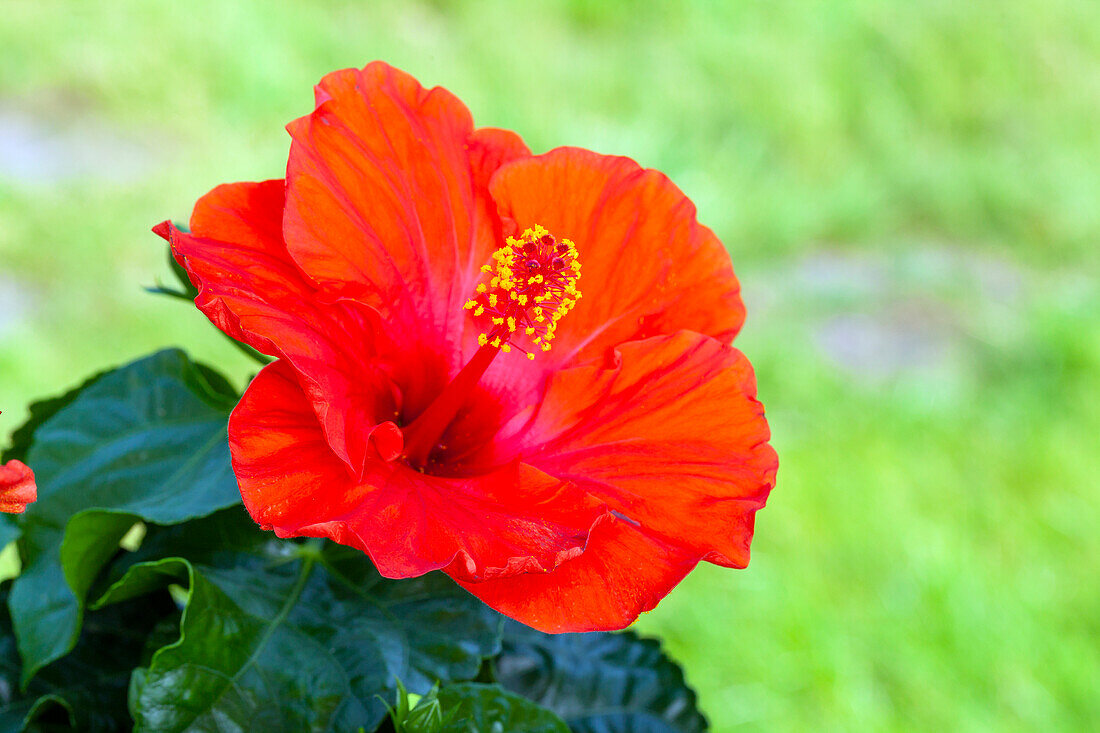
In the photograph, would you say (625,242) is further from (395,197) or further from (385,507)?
(385,507)

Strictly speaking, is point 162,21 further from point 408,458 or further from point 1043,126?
point 408,458

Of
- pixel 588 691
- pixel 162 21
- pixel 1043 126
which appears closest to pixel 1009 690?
pixel 588 691

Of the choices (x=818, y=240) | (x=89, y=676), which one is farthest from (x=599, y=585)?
(x=818, y=240)

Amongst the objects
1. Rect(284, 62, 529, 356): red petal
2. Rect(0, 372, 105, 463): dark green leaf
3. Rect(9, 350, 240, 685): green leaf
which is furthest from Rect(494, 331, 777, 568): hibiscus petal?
Rect(0, 372, 105, 463): dark green leaf

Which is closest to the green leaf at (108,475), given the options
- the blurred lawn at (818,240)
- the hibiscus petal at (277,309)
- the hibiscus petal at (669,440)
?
the hibiscus petal at (277,309)

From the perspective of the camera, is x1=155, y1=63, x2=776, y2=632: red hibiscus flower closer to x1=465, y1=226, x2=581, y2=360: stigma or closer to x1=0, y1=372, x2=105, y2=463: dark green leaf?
x1=465, y1=226, x2=581, y2=360: stigma

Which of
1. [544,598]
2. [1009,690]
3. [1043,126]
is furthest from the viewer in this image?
[1043,126]
